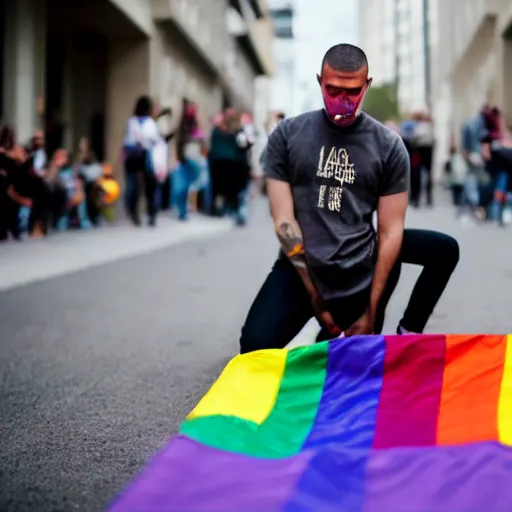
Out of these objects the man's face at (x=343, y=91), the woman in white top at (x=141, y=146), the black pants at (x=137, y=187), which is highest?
the woman in white top at (x=141, y=146)

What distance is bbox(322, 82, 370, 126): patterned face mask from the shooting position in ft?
11.0

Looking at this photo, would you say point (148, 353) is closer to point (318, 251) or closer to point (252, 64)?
point (318, 251)

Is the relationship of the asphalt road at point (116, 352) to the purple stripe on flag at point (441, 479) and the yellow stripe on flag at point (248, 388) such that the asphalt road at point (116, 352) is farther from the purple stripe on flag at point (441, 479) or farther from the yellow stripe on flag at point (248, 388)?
the purple stripe on flag at point (441, 479)

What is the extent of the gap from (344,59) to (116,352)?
6.76 feet

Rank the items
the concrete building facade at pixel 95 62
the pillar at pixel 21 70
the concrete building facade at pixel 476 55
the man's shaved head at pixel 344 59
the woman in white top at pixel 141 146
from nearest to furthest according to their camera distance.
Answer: the man's shaved head at pixel 344 59 → the woman in white top at pixel 141 146 → the pillar at pixel 21 70 → the concrete building facade at pixel 95 62 → the concrete building facade at pixel 476 55

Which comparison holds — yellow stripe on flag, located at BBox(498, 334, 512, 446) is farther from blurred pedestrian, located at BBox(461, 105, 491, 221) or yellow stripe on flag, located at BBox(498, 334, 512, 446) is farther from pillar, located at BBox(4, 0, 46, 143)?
pillar, located at BBox(4, 0, 46, 143)

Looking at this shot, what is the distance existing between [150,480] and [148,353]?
8.32ft

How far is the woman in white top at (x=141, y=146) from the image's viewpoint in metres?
13.6

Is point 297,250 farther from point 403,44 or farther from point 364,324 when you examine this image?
point 403,44

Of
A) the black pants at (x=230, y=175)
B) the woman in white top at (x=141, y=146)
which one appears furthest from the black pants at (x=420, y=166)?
the woman in white top at (x=141, y=146)

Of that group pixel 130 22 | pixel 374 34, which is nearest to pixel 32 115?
pixel 130 22

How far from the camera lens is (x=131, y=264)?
29.2ft

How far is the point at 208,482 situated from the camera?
2.11 meters

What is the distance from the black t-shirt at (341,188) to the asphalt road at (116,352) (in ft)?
2.52
